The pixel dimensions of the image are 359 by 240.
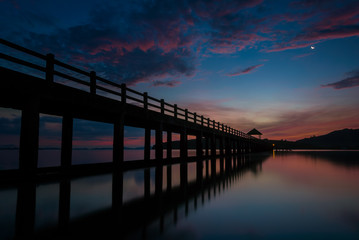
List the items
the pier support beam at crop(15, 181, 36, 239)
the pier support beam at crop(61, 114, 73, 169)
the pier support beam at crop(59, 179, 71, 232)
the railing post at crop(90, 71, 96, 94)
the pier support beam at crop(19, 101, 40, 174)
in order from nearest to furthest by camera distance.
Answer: the pier support beam at crop(15, 181, 36, 239) < the pier support beam at crop(59, 179, 71, 232) < the pier support beam at crop(19, 101, 40, 174) < the railing post at crop(90, 71, 96, 94) < the pier support beam at crop(61, 114, 73, 169)

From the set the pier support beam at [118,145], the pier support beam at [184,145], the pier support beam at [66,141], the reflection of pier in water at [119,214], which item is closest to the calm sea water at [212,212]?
the reflection of pier in water at [119,214]

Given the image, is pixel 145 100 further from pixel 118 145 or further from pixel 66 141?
pixel 66 141

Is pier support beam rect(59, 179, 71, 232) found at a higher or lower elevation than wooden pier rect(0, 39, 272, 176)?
lower

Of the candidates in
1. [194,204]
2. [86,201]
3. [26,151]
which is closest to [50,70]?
[26,151]

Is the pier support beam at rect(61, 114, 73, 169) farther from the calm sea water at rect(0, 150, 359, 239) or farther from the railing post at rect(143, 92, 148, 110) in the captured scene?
the railing post at rect(143, 92, 148, 110)

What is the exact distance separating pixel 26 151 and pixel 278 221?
7397 mm

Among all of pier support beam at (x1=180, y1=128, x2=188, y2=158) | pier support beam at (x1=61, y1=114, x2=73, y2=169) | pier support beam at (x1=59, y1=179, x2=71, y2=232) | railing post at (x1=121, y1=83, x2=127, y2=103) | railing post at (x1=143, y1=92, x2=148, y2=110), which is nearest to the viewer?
pier support beam at (x1=59, y1=179, x2=71, y2=232)

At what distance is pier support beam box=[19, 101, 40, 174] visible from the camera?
7.68 metres

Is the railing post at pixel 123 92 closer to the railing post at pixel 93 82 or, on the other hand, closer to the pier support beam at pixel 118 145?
the pier support beam at pixel 118 145

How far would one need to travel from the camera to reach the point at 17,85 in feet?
25.0

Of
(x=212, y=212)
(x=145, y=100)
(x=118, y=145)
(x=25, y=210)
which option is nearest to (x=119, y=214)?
(x=212, y=212)

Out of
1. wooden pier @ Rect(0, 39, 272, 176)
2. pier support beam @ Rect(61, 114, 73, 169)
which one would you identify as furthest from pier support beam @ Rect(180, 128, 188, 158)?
pier support beam @ Rect(61, 114, 73, 169)

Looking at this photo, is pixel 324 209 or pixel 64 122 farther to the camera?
pixel 64 122

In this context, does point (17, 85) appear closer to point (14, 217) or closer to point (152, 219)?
point (14, 217)
